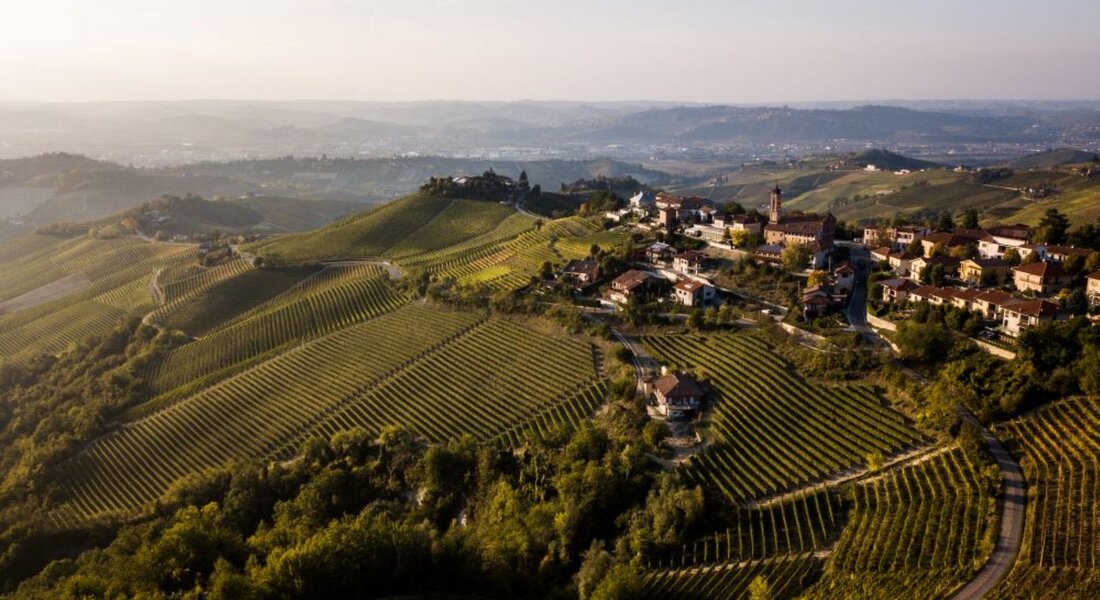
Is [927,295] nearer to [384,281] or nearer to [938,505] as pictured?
[938,505]

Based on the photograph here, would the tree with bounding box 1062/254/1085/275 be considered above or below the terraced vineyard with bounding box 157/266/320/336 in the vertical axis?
above

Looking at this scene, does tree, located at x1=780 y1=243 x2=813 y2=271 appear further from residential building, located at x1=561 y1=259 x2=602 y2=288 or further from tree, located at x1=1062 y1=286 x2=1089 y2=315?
tree, located at x1=1062 y1=286 x2=1089 y2=315

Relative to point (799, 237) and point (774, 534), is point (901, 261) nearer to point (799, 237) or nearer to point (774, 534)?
point (799, 237)

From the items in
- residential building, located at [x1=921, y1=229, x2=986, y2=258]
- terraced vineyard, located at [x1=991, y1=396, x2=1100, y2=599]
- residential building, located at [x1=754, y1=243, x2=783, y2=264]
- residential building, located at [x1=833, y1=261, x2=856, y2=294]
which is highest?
residential building, located at [x1=921, y1=229, x2=986, y2=258]

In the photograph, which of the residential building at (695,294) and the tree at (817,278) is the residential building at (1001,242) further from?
the residential building at (695,294)

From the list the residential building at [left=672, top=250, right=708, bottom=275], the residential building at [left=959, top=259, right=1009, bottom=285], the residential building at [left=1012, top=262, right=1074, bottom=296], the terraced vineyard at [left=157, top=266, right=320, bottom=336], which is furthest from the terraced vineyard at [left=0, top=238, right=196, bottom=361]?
the residential building at [left=1012, top=262, right=1074, bottom=296]

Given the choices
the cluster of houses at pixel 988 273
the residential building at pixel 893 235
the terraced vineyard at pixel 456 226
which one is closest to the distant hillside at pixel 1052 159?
the residential building at pixel 893 235
